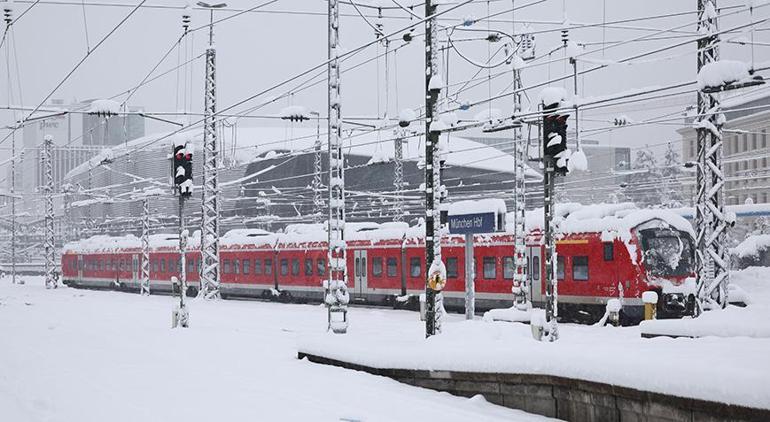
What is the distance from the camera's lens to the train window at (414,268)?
3103 cm

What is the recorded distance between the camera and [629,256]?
76.4ft

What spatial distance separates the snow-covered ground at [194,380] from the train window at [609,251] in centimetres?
563

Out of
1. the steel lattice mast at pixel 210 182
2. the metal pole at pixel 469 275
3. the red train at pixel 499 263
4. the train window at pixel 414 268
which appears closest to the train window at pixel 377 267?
the red train at pixel 499 263

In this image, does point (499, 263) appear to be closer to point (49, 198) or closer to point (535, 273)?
point (535, 273)

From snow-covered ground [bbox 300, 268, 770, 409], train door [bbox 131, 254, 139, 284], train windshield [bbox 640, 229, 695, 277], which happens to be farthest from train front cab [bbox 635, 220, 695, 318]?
train door [bbox 131, 254, 139, 284]

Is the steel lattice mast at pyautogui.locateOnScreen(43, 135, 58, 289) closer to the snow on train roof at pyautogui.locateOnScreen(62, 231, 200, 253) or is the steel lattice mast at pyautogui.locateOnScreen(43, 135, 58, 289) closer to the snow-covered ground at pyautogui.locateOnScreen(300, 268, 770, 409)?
the snow on train roof at pyautogui.locateOnScreen(62, 231, 200, 253)

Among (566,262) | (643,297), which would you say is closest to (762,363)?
(643,297)

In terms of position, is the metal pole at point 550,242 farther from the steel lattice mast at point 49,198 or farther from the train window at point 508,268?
the steel lattice mast at point 49,198

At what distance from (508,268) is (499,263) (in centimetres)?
44

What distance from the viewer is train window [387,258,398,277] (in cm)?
3228

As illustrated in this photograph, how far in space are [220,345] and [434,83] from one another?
7.87m

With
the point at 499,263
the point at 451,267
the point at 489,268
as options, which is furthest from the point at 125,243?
the point at 499,263

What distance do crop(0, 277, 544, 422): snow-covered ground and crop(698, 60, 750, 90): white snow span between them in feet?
20.7

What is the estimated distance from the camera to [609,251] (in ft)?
78.0
